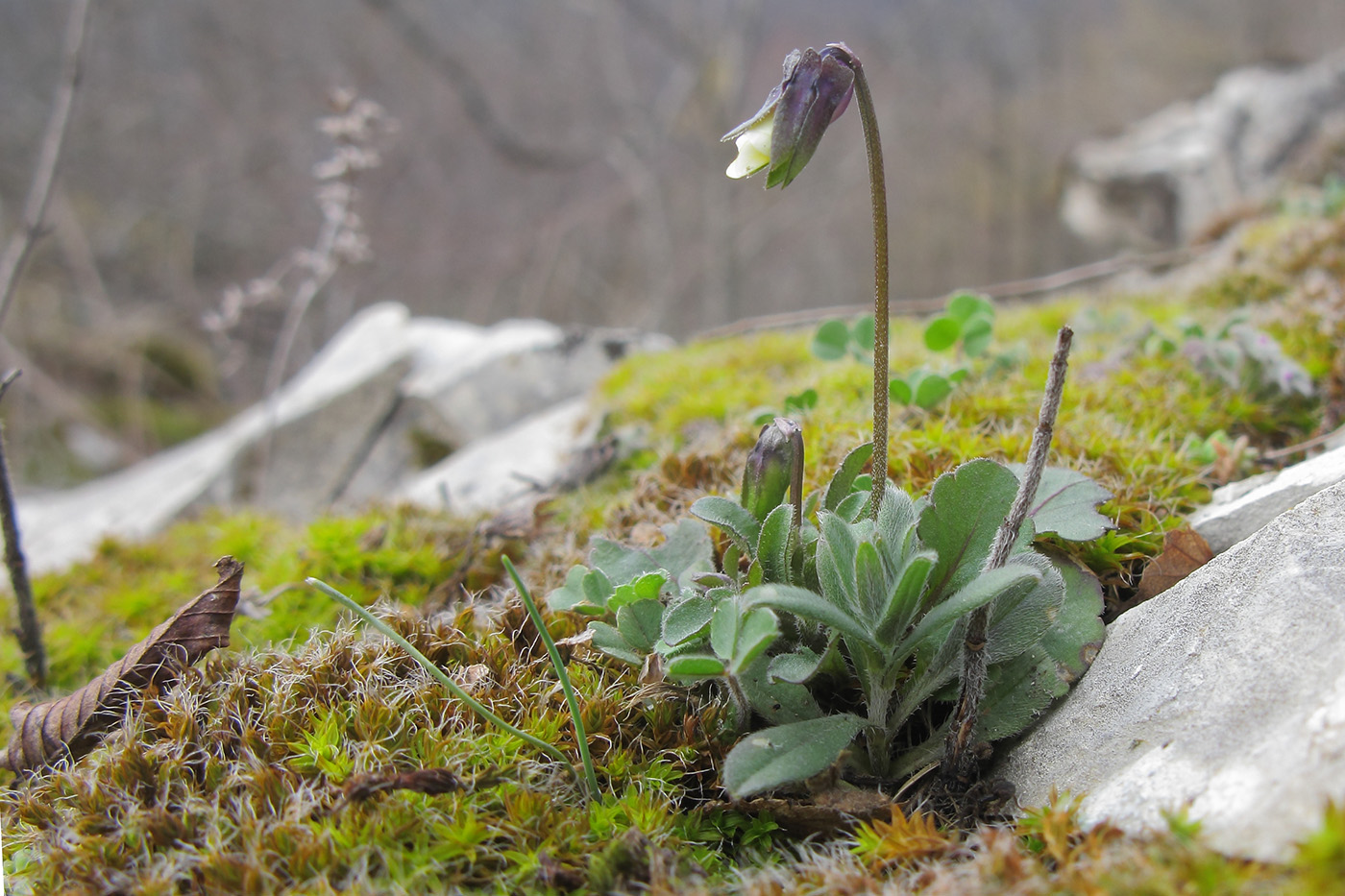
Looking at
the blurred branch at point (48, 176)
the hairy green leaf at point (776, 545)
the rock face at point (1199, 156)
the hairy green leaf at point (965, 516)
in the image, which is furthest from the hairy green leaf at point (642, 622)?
the rock face at point (1199, 156)

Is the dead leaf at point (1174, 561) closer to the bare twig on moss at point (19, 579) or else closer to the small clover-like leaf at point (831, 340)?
the small clover-like leaf at point (831, 340)

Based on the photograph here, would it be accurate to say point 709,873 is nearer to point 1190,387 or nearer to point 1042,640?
point 1042,640

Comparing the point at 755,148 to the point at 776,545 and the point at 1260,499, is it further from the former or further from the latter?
the point at 1260,499

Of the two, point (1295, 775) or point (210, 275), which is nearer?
point (1295, 775)

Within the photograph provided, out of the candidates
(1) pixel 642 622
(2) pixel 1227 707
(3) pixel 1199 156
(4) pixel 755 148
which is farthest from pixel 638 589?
(3) pixel 1199 156

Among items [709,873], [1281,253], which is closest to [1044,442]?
[709,873]

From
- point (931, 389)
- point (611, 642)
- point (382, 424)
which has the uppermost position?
point (382, 424)
